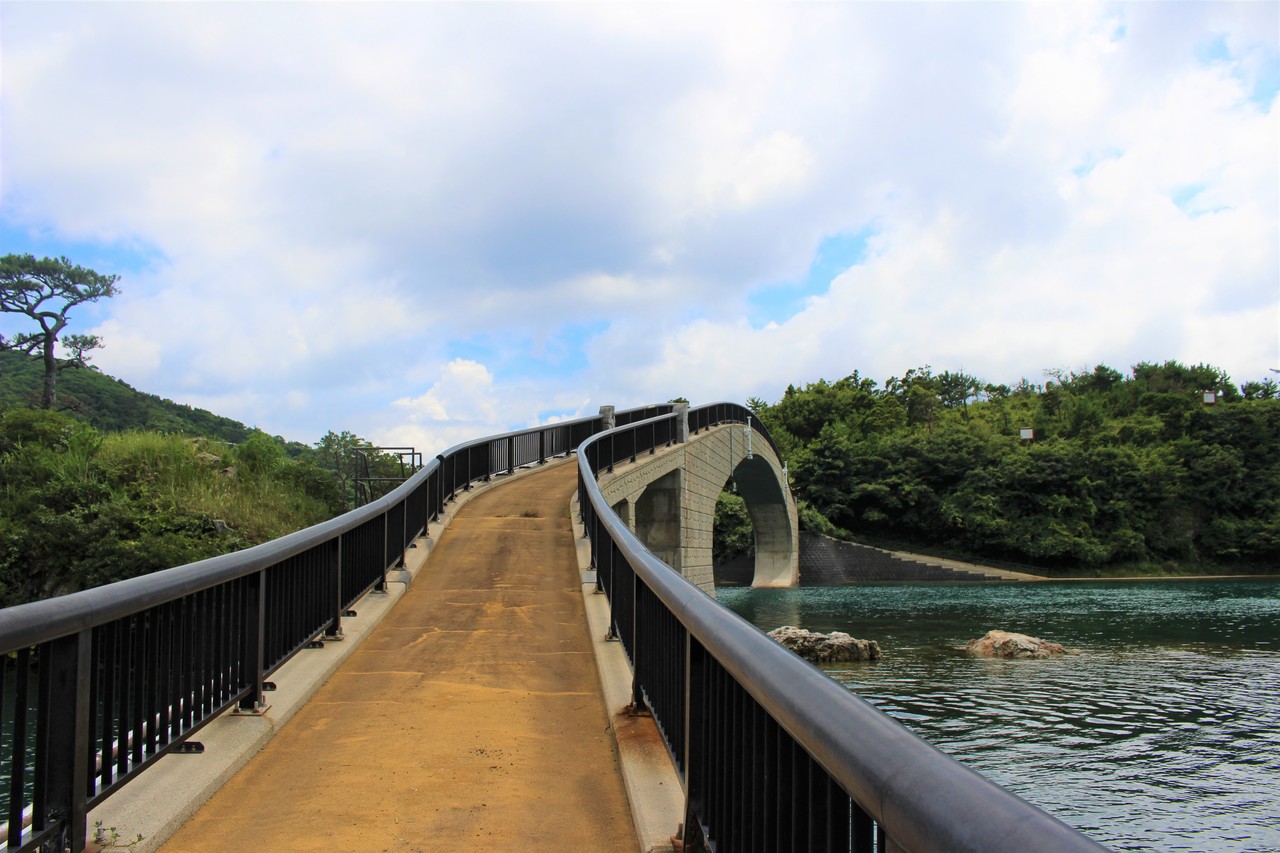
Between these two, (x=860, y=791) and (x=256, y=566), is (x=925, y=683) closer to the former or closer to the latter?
(x=256, y=566)

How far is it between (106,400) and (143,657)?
52979 mm

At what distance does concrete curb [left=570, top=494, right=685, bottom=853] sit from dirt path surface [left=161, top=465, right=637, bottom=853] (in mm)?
118

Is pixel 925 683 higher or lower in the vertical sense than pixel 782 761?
lower

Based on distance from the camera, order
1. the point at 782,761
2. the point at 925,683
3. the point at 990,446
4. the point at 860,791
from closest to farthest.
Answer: the point at 860,791 < the point at 782,761 < the point at 925,683 < the point at 990,446

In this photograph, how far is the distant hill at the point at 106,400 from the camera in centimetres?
4353

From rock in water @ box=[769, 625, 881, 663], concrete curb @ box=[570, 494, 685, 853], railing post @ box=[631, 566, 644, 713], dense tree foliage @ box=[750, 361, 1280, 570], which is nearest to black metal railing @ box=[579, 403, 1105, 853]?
concrete curb @ box=[570, 494, 685, 853]

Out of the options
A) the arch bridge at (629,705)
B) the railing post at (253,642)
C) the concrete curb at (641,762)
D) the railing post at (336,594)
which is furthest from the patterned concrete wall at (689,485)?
the railing post at (253,642)

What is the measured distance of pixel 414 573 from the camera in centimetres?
977

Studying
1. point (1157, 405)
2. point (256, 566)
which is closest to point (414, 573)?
point (256, 566)

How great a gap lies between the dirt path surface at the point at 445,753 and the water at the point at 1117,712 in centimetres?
213

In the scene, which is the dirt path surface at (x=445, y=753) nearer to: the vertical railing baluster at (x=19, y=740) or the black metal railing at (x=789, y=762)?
the black metal railing at (x=789, y=762)

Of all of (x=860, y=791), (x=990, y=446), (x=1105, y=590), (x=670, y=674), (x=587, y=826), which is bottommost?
(x=1105, y=590)

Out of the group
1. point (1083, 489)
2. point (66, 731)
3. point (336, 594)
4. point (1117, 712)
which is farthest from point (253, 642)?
point (1083, 489)

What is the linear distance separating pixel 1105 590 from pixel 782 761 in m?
41.9
